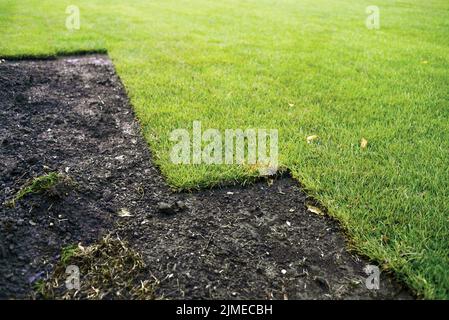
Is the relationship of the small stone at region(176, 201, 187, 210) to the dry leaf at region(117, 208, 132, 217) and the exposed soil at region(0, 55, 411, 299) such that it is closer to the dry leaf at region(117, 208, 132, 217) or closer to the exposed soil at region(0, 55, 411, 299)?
the exposed soil at region(0, 55, 411, 299)

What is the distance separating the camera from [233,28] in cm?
936

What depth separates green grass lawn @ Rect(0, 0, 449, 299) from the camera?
9.60ft

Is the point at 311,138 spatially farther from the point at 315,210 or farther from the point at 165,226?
the point at 165,226

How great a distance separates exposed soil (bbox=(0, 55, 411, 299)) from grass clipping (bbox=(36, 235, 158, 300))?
7 cm

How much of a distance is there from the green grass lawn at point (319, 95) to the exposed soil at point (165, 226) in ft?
0.68

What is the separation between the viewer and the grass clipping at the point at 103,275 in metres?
2.29

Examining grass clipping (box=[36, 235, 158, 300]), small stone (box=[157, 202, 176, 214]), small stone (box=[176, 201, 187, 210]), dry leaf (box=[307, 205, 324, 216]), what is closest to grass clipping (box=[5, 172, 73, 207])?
grass clipping (box=[36, 235, 158, 300])

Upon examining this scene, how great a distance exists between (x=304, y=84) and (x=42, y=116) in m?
3.40

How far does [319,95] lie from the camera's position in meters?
5.25

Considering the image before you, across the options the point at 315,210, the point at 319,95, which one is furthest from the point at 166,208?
the point at 319,95

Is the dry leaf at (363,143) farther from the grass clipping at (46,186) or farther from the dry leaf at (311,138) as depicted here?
the grass clipping at (46,186)
